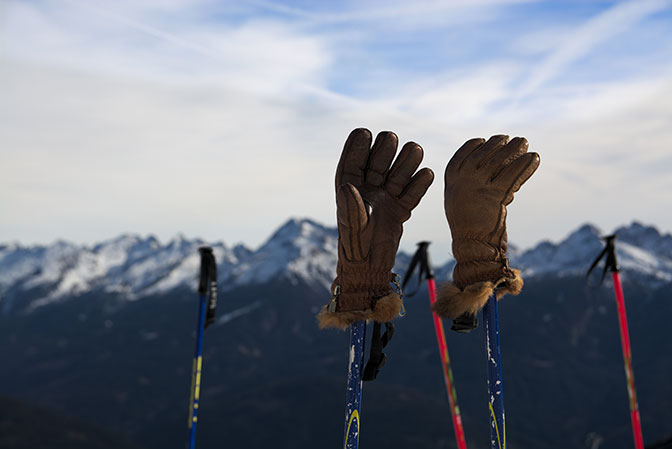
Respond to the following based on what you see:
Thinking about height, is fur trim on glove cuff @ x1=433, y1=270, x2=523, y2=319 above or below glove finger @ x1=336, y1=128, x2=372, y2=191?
below

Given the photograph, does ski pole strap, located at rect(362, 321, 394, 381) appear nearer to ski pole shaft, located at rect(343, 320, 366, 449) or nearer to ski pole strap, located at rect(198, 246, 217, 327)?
ski pole shaft, located at rect(343, 320, 366, 449)

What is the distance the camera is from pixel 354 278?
17.7 feet

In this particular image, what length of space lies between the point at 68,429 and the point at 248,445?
37.8 metres

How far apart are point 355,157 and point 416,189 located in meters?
0.54

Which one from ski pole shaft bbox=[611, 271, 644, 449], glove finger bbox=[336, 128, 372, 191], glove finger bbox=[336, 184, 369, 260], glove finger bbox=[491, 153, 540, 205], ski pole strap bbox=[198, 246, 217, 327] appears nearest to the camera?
glove finger bbox=[336, 184, 369, 260]

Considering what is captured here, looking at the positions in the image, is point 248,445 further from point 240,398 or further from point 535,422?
point 535,422

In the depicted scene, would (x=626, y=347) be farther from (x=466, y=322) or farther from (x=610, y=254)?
(x=466, y=322)

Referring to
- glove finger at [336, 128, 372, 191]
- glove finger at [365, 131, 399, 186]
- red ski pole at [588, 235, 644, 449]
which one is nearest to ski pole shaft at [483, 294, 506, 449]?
glove finger at [365, 131, 399, 186]

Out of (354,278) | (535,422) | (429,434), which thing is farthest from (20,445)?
(354,278)

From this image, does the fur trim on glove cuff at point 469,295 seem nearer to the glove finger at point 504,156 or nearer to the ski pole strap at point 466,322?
the ski pole strap at point 466,322

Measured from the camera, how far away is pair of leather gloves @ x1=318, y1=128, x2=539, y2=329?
5176 mm

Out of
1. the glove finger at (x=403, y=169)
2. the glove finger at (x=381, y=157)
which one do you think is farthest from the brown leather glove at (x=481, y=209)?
the glove finger at (x=381, y=157)

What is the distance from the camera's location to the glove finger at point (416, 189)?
17.7ft

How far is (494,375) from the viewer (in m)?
5.34
